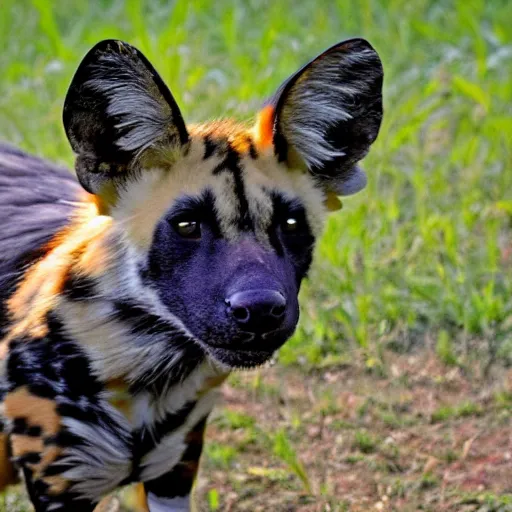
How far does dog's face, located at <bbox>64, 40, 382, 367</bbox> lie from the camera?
→ 2766mm

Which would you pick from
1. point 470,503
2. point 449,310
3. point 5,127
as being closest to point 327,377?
point 449,310

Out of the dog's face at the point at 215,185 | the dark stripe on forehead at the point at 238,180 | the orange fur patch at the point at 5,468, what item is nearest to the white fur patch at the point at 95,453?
the orange fur patch at the point at 5,468

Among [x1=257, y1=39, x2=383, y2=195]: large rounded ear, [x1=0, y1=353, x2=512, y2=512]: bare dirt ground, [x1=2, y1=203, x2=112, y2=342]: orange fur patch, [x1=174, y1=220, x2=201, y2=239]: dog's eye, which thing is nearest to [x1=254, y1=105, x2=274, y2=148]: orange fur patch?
[x1=257, y1=39, x2=383, y2=195]: large rounded ear

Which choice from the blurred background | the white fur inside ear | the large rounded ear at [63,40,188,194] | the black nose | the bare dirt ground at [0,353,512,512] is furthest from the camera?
the blurred background

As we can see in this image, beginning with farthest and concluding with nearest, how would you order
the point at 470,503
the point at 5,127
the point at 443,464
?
the point at 5,127 → the point at 443,464 → the point at 470,503

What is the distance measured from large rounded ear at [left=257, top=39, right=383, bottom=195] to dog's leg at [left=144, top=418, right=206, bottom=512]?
775mm

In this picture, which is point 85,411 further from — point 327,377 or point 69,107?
point 327,377

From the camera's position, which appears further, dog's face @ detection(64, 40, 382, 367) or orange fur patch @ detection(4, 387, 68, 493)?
orange fur patch @ detection(4, 387, 68, 493)

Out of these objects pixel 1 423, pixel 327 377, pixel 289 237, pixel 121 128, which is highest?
pixel 121 128

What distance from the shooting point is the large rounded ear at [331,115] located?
9.80ft

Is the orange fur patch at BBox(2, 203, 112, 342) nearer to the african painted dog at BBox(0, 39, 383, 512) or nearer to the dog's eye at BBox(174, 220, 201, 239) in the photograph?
the african painted dog at BBox(0, 39, 383, 512)

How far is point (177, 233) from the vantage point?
9.32 ft

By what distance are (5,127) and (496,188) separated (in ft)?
7.99

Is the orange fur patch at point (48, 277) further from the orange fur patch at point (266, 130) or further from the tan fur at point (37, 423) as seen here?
the orange fur patch at point (266, 130)
